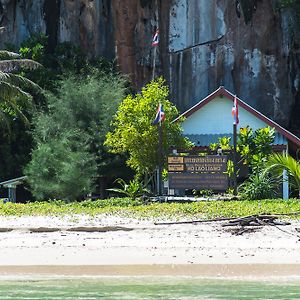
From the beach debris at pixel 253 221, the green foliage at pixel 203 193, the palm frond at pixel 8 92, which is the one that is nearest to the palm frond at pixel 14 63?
the palm frond at pixel 8 92

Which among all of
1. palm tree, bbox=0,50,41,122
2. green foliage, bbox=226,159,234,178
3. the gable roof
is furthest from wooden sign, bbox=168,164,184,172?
palm tree, bbox=0,50,41,122

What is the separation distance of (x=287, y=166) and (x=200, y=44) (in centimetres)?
2191

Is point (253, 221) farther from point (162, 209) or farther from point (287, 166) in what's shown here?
point (162, 209)

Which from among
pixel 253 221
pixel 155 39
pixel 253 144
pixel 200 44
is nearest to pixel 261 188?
pixel 253 144

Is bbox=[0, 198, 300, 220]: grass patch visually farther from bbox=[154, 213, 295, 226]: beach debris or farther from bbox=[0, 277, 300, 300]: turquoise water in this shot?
bbox=[0, 277, 300, 300]: turquoise water

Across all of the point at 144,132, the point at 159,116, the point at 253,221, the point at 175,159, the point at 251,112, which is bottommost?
the point at 253,221

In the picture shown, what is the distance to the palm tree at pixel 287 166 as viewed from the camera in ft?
68.1

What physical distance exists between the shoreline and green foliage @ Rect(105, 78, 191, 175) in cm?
1440

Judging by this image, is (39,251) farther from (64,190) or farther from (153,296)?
(64,190)

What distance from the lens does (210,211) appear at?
66.0ft

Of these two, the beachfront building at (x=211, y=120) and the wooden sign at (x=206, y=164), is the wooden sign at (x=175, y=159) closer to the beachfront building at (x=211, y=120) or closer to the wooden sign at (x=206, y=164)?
the wooden sign at (x=206, y=164)

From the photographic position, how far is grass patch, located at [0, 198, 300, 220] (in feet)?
64.8

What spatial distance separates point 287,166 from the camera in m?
21.0

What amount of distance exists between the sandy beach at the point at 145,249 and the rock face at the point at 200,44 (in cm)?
2348
